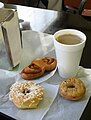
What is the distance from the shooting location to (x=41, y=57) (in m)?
0.89

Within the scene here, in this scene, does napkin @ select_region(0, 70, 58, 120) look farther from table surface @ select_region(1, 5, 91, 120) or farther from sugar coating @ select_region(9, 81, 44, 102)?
table surface @ select_region(1, 5, 91, 120)

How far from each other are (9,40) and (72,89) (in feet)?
0.84

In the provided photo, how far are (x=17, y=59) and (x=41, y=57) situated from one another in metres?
0.09

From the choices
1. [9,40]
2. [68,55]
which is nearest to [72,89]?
[68,55]

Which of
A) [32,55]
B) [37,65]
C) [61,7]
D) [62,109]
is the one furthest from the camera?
[61,7]

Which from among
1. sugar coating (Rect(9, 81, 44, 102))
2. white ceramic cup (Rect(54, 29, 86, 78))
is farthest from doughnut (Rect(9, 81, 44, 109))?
white ceramic cup (Rect(54, 29, 86, 78))

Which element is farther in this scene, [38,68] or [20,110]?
[38,68]

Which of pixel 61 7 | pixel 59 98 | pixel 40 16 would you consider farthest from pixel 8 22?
pixel 61 7

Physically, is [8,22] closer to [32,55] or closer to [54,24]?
[32,55]

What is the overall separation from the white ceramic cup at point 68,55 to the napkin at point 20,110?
2.5 inches

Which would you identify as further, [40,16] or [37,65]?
[40,16]

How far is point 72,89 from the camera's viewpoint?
704mm

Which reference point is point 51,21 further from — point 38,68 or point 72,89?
point 72,89

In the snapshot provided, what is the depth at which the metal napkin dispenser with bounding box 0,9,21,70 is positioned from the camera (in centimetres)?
76
